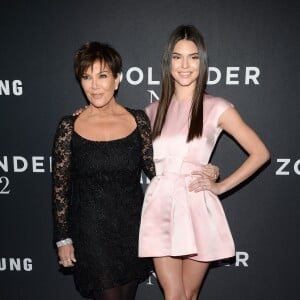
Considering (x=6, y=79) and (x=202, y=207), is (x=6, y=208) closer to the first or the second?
(x=6, y=79)

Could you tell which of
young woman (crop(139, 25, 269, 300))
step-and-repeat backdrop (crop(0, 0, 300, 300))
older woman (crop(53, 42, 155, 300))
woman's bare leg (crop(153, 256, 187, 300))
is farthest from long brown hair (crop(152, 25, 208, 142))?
woman's bare leg (crop(153, 256, 187, 300))

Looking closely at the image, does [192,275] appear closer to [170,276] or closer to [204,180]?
[170,276]

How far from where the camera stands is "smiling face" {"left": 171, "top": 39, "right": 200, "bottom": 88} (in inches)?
76.1

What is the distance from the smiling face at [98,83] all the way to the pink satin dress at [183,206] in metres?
0.37

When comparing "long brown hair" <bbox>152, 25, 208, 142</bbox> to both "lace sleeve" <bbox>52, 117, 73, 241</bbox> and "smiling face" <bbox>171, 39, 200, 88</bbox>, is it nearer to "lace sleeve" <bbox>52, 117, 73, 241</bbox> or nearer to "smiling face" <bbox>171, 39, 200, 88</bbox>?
"smiling face" <bbox>171, 39, 200, 88</bbox>

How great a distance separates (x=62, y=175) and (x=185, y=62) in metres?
0.82

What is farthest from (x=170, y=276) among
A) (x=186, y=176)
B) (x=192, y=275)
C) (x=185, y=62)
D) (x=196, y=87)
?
(x=185, y=62)

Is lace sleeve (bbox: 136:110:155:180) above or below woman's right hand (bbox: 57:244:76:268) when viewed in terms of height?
above

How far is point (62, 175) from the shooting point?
1860 millimetres

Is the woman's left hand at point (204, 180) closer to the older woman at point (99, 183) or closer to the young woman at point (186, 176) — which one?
the young woman at point (186, 176)

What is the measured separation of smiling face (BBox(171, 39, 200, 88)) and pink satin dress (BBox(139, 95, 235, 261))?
158 millimetres

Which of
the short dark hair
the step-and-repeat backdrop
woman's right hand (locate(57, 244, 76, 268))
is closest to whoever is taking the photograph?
the short dark hair

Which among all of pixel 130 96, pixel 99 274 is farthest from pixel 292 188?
pixel 99 274

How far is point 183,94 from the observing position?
2.05m
